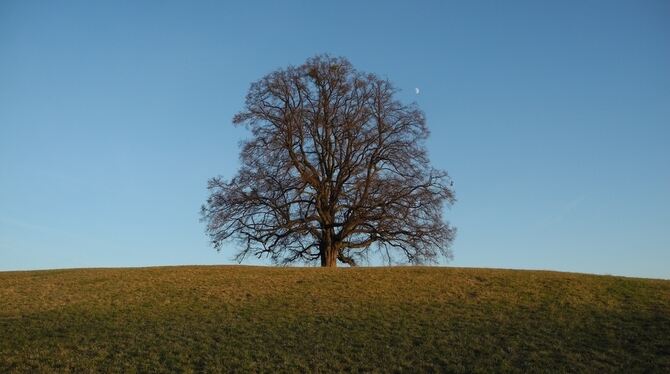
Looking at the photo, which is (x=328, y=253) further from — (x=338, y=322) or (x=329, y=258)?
(x=338, y=322)

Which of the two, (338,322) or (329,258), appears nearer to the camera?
(338,322)

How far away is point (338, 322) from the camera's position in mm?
20391

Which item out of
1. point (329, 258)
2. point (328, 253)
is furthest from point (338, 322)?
point (328, 253)

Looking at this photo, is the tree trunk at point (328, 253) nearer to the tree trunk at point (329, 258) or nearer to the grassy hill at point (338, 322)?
the tree trunk at point (329, 258)

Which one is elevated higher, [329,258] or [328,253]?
[328,253]

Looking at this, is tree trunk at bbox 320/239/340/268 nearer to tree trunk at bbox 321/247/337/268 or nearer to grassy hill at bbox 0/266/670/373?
tree trunk at bbox 321/247/337/268

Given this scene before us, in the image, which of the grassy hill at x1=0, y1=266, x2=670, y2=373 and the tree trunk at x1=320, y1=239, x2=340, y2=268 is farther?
the tree trunk at x1=320, y1=239, x2=340, y2=268

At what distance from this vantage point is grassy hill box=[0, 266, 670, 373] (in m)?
16.7

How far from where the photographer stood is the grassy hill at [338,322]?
16.7m

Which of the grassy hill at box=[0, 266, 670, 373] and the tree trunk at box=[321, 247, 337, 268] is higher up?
the tree trunk at box=[321, 247, 337, 268]

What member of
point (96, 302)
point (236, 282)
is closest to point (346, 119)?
point (236, 282)

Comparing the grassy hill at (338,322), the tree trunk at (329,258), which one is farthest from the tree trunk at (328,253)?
the grassy hill at (338,322)

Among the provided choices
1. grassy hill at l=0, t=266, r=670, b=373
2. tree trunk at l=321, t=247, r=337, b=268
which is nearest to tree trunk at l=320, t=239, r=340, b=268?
tree trunk at l=321, t=247, r=337, b=268

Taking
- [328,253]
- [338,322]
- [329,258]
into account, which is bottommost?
[338,322]
